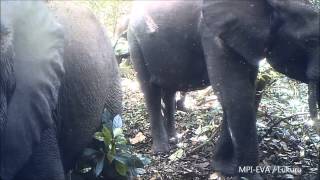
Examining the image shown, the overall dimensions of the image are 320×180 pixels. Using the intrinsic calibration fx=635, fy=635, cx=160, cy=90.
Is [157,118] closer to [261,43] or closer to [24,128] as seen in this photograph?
[261,43]

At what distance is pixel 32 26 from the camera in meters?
3.07

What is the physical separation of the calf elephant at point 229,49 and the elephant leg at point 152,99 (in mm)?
13

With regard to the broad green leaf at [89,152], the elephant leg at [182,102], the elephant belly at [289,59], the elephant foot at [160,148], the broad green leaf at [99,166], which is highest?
the elephant belly at [289,59]

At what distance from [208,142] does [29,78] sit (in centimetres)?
206

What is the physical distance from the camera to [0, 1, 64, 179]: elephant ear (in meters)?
2.97

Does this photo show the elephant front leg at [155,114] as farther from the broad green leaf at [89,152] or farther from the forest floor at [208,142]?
the broad green leaf at [89,152]

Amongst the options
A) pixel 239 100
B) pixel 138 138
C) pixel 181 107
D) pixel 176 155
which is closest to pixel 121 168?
pixel 239 100

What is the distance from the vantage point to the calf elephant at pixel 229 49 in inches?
141

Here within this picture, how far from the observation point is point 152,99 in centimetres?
551

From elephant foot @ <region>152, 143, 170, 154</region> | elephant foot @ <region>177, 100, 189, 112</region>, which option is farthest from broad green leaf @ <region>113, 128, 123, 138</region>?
elephant foot @ <region>177, 100, 189, 112</region>

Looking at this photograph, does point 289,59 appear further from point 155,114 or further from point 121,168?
point 155,114

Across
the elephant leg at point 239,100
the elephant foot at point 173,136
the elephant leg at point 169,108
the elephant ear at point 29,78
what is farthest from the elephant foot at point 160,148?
the elephant ear at point 29,78

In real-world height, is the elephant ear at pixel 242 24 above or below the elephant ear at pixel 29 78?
above

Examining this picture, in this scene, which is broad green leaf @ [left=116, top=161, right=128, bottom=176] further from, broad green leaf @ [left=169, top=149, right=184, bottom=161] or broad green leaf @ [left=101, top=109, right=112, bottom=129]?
broad green leaf @ [left=169, top=149, right=184, bottom=161]
